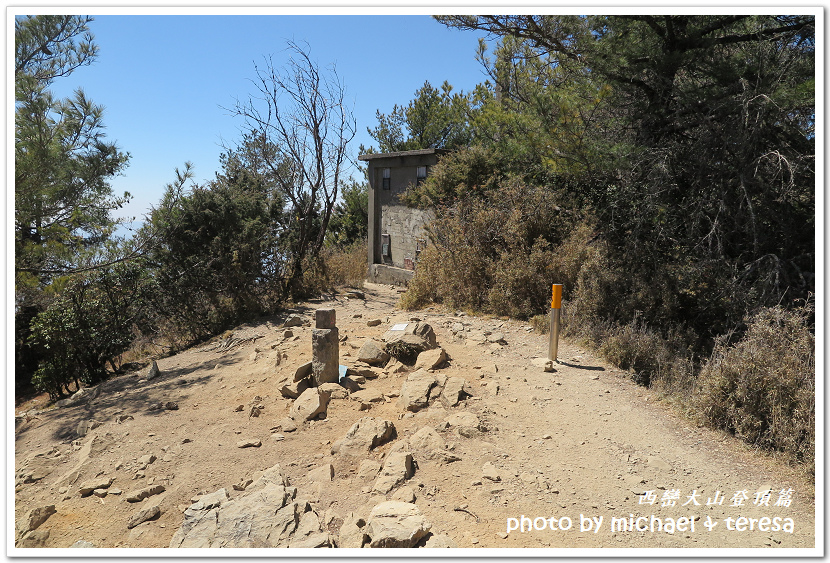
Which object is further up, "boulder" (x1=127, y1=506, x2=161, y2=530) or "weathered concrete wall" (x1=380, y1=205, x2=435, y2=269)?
"weathered concrete wall" (x1=380, y1=205, x2=435, y2=269)

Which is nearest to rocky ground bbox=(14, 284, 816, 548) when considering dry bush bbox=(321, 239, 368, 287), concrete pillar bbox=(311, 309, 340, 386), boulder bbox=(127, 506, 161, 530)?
boulder bbox=(127, 506, 161, 530)

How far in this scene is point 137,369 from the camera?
27.7ft

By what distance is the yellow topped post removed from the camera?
6062mm

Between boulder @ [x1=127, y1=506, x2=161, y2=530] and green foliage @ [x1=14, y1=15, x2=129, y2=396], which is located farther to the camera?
green foliage @ [x1=14, y1=15, x2=129, y2=396]

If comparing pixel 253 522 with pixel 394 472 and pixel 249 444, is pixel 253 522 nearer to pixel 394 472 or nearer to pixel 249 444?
pixel 394 472

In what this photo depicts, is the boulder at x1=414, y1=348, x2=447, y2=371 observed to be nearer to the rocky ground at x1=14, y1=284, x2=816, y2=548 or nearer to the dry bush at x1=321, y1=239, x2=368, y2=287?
the rocky ground at x1=14, y1=284, x2=816, y2=548

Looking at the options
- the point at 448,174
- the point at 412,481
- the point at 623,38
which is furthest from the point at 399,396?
the point at 448,174

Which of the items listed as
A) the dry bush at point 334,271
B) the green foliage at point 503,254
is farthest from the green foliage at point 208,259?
the green foliage at point 503,254

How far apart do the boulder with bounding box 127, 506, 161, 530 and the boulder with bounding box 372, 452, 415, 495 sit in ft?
5.56

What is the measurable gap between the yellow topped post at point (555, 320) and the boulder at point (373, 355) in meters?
1.99

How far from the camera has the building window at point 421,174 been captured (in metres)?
13.4

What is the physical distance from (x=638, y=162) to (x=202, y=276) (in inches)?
309

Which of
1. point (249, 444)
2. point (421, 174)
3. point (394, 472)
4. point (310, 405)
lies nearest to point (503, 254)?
point (310, 405)

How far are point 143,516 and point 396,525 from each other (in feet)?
6.97
